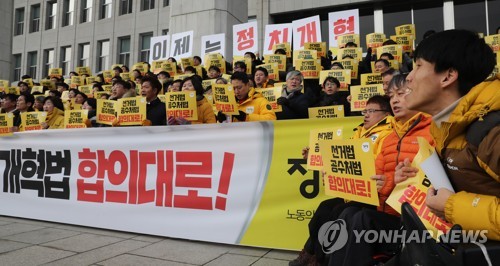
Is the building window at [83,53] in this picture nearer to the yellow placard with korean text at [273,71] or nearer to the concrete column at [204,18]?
the concrete column at [204,18]

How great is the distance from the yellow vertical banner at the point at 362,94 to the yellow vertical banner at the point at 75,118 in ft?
14.2

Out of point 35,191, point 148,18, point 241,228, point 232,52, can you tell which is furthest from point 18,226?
point 148,18

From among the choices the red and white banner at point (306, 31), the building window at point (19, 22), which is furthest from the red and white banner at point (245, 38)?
A: the building window at point (19, 22)

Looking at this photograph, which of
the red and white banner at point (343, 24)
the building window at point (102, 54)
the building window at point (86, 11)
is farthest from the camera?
the building window at point (86, 11)

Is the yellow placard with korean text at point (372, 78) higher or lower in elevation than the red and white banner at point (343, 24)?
lower

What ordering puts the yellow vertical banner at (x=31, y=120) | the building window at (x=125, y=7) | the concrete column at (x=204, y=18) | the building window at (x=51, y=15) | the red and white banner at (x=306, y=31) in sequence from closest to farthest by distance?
1. the yellow vertical banner at (x=31, y=120)
2. the red and white banner at (x=306, y=31)
3. the concrete column at (x=204, y=18)
4. the building window at (x=125, y=7)
5. the building window at (x=51, y=15)

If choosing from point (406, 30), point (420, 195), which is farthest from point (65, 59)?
point (420, 195)

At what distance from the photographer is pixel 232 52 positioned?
45.1 ft

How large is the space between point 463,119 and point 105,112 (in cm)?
544

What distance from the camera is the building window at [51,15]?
30.5m

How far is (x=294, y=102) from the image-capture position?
5930 mm

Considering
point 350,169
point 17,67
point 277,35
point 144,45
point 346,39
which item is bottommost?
point 350,169

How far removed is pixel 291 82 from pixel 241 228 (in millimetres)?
→ 3005

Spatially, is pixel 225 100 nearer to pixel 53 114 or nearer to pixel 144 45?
pixel 53 114
